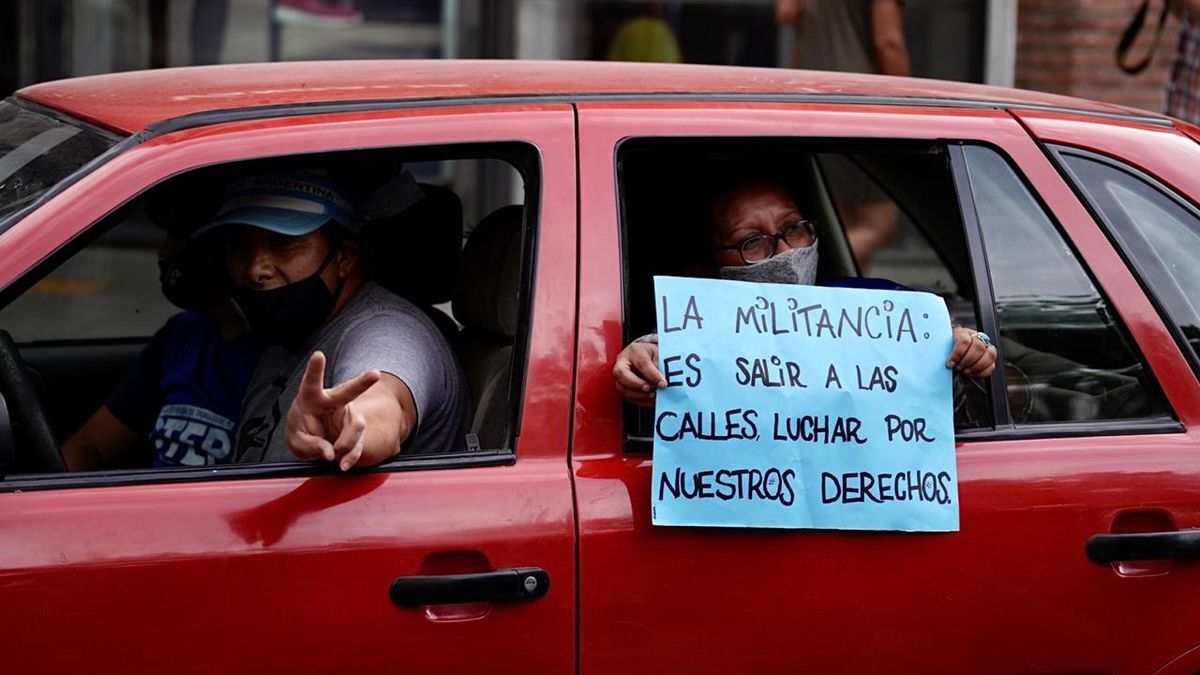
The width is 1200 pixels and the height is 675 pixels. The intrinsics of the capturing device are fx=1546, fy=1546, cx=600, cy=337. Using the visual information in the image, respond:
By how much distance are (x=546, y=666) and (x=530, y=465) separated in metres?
0.32

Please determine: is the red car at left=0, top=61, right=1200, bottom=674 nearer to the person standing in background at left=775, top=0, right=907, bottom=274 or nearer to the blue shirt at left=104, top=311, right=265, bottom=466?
the blue shirt at left=104, top=311, right=265, bottom=466

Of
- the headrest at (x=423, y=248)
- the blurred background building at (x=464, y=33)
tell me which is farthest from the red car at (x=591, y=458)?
the blurred background building at (x=464, y=33)

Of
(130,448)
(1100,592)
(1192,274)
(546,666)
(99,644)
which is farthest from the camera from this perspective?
(130,448)

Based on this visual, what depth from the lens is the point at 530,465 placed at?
98.8 inches

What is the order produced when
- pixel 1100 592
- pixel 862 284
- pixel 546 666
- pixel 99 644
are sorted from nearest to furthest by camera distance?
1. pixel 99 644
2. pixel 546 666
3. pixel 1100 592
4. pixel 862 284

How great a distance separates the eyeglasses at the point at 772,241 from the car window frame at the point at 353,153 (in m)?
0.63

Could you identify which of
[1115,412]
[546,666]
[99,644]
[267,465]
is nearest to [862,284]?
[1115,412]

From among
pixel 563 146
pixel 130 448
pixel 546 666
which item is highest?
pixel 563 146

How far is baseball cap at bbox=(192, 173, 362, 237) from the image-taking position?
2.91 meters

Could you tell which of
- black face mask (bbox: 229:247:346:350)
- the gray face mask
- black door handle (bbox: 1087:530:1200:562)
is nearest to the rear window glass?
black face mask (bbox: 229:247:346:350)

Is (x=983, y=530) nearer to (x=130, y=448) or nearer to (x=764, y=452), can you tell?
(x=764, y=452)

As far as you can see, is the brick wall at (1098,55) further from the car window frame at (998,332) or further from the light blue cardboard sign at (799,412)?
the light blue cardboard sign at (799,412)

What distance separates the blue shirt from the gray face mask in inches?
43.9

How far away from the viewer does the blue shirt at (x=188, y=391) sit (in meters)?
3.24
